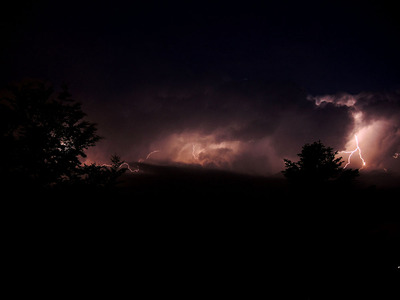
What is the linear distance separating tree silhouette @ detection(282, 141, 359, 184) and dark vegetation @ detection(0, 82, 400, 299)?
0.08 m

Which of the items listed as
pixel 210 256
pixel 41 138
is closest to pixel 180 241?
pixel 210 256

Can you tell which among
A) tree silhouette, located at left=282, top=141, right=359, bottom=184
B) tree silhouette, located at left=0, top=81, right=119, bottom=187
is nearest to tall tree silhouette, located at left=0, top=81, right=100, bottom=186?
tree silhouette, located at left=0, top=81, right=119, bottom=187

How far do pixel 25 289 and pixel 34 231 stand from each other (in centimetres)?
196

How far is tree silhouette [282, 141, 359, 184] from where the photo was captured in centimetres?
1320

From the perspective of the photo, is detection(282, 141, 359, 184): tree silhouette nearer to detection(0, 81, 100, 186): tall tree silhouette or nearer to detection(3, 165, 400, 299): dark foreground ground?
detection(3, 165, 400, 299): dark foreground ground

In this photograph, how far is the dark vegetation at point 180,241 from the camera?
6597mm

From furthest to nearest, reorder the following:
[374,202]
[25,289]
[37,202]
Answer: [374,202] < [37,202] < [25,289]

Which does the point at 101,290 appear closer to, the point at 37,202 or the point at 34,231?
the point at 34,231

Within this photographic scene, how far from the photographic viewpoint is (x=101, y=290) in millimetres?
7555

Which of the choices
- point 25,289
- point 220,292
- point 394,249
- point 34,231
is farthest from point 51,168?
point 394,249

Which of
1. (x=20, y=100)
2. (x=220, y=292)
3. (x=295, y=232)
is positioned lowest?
(x=220, y=292)

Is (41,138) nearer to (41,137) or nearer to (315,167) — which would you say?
(41,137)

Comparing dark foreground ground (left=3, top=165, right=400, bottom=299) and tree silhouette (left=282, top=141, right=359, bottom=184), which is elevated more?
tree silhouette (left=282, top=141, right=359, bottom=184)

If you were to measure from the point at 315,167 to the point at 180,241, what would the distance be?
14551 millimetres
